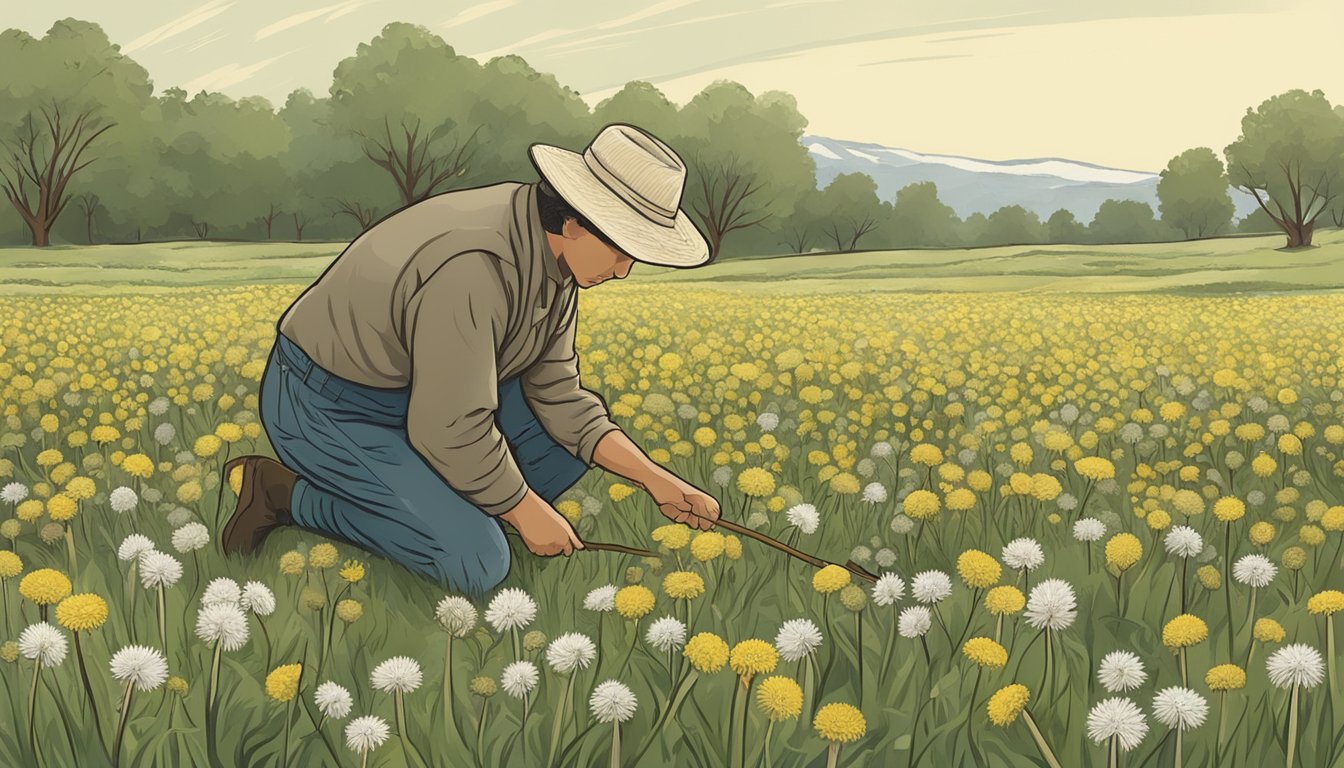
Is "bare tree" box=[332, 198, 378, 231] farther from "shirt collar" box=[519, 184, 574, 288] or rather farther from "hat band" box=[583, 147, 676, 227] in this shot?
"hat band" box=[583, 147, 676, 227]

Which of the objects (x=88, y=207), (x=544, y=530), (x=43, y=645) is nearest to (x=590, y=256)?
(x=544, y=530)

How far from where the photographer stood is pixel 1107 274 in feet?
86.0

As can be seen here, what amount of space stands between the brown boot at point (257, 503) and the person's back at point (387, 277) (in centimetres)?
42

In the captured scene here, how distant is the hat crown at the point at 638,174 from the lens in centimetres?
311

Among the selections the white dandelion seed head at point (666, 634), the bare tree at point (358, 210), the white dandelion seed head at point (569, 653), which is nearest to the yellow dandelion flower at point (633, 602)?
the white dandelion seed head at point (666, 634)

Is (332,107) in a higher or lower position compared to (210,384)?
higher

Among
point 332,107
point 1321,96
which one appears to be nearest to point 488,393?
point 332,107

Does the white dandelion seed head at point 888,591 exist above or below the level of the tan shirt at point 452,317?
below

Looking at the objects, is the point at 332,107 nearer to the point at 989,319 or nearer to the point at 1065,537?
the point at 989,319

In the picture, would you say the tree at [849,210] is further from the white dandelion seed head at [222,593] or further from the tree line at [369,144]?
the white dandelion seed head at [222,593]

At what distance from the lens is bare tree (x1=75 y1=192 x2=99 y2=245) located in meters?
35.5

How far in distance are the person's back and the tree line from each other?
1204 inches

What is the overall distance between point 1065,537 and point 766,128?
3863 centimetres

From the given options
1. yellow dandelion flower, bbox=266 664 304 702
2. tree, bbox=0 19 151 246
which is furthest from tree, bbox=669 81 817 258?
yellow dandelion flower, bbox=266 664 304 702
